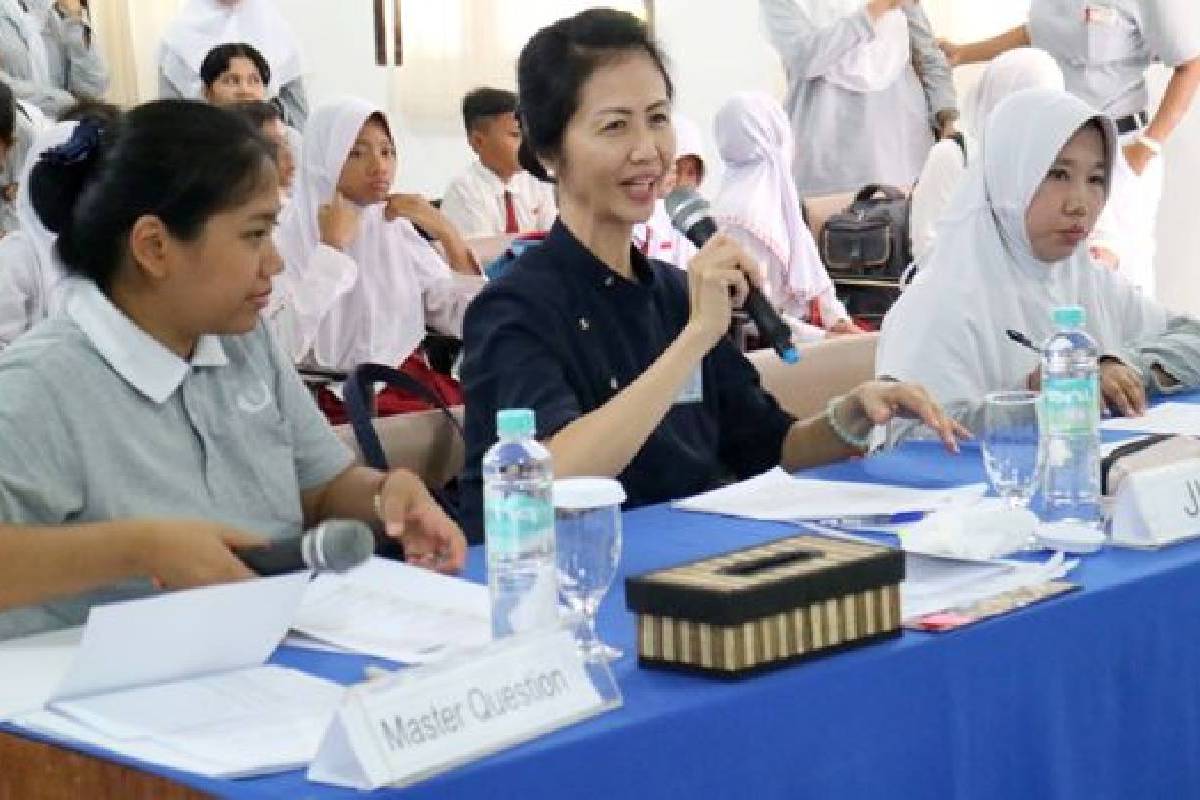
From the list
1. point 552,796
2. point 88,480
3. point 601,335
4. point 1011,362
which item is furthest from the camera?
point 1011,362

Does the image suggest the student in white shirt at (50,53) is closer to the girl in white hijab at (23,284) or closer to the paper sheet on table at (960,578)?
the girl in white hijab at (23,284)

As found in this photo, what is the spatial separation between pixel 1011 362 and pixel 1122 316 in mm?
346

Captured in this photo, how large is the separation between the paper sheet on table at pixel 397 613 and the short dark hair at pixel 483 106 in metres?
5.05

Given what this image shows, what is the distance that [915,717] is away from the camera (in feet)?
5.18

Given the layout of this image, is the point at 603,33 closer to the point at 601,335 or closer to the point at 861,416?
the point at 601,335

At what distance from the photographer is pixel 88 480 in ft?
6.10

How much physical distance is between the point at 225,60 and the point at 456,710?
471cm

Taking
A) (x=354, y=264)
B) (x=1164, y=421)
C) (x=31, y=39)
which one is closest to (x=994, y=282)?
(x=1164, y=421)

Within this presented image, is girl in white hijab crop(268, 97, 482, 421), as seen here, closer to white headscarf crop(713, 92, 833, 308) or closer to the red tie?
white headscarf crop(713, 92, 833, 308)

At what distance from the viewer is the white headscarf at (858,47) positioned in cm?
645

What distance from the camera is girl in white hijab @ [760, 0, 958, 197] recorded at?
6.45 metres

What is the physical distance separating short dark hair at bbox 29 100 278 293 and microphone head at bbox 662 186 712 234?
1.91ft

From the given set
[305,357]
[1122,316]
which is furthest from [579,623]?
[305,357]

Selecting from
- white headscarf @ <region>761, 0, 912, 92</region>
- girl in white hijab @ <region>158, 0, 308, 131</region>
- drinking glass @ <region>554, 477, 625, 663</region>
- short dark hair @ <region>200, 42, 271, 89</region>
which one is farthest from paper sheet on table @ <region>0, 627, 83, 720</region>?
white headscarf @ <region>761, 0, 912, 92</region>
